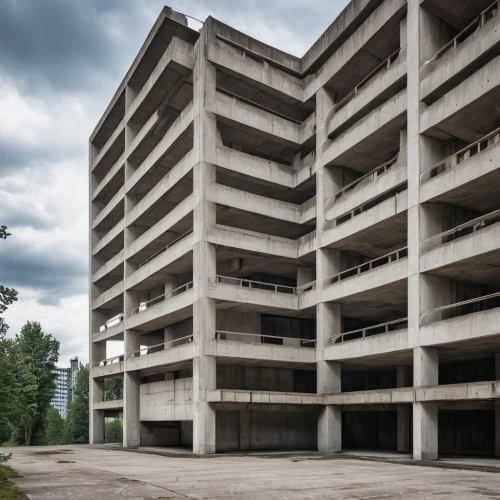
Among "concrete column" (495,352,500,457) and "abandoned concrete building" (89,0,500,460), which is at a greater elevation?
"abandoned concrete building" (89,0,500,460)

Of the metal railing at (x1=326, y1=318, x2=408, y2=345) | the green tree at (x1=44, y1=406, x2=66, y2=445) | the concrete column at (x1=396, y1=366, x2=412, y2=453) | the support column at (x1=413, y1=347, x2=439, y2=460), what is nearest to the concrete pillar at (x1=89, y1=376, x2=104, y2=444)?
the metal railing at (x1=326, y1=318, x2=408, y2=345)

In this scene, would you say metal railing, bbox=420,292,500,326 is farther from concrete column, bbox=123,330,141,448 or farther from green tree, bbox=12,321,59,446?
green tree, bbox=12,321,59,446

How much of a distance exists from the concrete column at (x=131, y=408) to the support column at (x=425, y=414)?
23891mm

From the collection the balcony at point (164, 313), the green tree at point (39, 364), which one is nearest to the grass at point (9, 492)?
the balcony at point (164, 313)

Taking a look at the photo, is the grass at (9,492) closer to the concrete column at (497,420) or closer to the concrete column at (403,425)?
the concrete column at (403,425)

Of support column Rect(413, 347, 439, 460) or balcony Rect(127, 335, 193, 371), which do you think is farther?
balcony Rect(127, 335, 193, 371)

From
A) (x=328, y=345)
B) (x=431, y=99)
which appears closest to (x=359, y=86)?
(x=431, y=99)

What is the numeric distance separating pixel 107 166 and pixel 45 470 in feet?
128

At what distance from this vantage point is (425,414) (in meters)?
27.7

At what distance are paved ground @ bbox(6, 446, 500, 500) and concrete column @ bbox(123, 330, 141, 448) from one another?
67.5 feet

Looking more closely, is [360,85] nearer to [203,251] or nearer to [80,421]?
[203,251]

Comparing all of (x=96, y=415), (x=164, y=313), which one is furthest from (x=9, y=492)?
(x=96, y=415)

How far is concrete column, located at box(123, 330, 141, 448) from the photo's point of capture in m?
44.1

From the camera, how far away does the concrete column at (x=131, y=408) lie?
4412 centimetres
